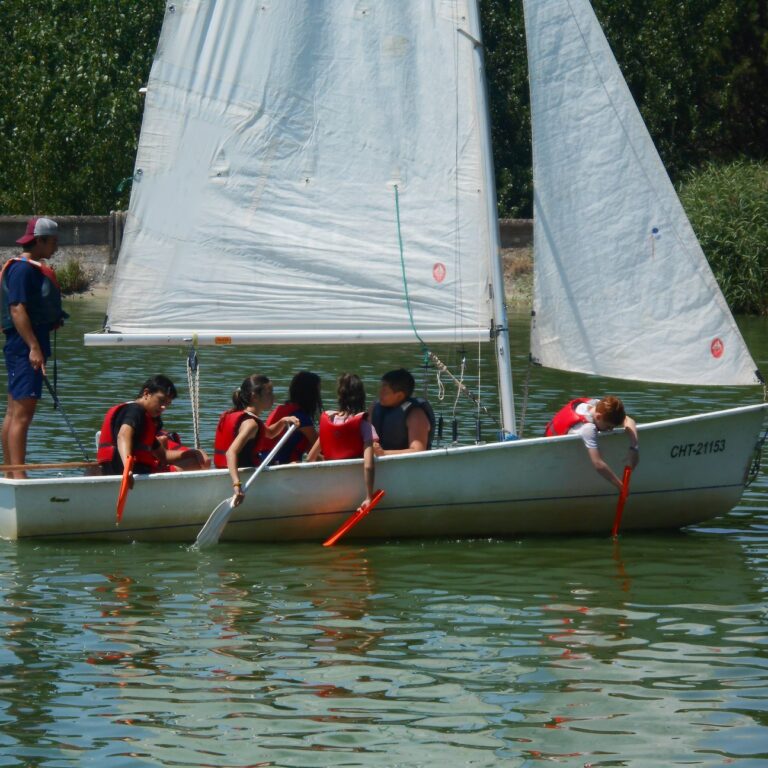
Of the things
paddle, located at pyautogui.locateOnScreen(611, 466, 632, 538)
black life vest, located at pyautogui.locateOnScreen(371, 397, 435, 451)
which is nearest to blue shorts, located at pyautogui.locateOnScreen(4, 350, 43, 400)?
black life vest, located at pyautogui.locateOnScreen(371, 397, 435, 451)

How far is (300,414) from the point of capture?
12.1 metres

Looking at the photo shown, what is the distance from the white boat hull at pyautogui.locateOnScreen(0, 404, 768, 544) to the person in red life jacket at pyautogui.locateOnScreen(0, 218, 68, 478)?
0.60 m

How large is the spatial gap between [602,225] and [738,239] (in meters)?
23.4

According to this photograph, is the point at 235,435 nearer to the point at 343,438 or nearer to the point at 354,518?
the point at 343,438

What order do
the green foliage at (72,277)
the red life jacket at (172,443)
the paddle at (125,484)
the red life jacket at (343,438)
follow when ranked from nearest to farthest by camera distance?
the paddle at (125,484), the red life jacket at (343,438), the red life jacket at (172,443), the green foliage at (72,277)

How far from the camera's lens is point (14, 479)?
11641mm

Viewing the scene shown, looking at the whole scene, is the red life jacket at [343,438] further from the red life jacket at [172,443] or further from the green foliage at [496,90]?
the green foliage at [496,90]

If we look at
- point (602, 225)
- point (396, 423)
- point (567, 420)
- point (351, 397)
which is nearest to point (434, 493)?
point (396, 423)

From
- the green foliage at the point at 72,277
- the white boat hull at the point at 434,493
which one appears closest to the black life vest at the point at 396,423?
the white boat hull at the point at 434,493

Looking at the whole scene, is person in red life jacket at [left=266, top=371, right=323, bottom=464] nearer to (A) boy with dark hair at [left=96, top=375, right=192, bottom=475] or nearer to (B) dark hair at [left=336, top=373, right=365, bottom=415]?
(B) dark hair at [left=336, top=373, right=365, bottom=415]

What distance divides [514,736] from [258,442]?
15.8 ft

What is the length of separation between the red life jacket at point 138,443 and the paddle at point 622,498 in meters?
3.39

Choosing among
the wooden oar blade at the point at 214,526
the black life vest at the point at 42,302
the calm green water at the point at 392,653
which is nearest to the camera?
the calm green water at the point at 392,653

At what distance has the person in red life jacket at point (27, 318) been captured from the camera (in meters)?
11.6
